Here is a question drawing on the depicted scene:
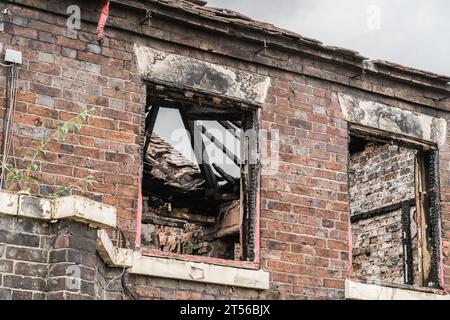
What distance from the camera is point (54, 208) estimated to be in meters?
7.23

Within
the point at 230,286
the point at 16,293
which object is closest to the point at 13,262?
the point at 16,293

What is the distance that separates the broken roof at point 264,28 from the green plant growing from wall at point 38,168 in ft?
5.53

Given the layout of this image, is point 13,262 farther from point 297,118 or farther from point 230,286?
point 297,118

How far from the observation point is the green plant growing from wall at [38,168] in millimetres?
8500

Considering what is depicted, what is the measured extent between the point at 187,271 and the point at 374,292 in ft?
7.81

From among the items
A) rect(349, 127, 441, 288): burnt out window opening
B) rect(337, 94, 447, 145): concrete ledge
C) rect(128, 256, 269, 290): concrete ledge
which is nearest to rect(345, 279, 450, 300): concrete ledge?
rect(128, 256, 269, 290): concrete ledge

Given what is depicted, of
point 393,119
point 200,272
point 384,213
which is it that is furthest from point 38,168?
point 384,213

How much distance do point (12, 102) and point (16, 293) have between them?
2.38m

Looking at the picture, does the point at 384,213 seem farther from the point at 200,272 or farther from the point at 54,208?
the point at 54,208

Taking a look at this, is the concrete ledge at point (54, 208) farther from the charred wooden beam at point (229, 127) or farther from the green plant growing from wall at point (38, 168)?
the charred wooden beam at point (229, 127)

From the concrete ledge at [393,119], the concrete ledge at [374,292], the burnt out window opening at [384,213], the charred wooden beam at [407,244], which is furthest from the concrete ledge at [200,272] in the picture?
the charred wooden beam at [407,244]

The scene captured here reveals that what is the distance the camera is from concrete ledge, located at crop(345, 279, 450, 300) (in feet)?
34.0

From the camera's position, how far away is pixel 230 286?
9.62m

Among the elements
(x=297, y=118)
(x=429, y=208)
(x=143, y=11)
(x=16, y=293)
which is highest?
(x=143, y=11)
